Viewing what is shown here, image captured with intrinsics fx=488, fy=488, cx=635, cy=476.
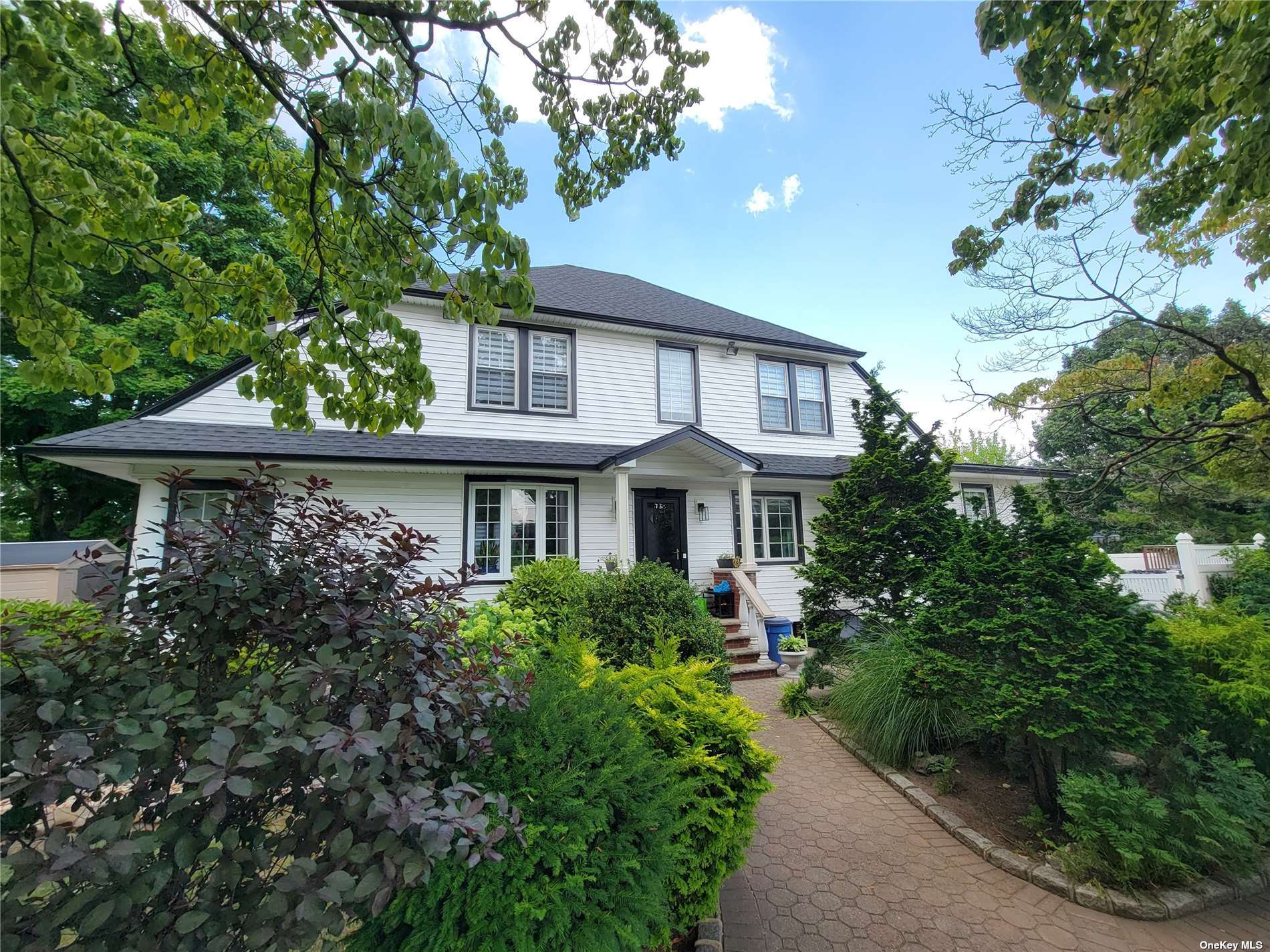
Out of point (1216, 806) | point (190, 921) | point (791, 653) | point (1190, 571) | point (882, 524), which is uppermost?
point (882, 524)

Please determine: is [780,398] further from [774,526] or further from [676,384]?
[774,526]

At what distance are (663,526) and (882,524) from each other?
4.77m

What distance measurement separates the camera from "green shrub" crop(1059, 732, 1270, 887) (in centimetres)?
289

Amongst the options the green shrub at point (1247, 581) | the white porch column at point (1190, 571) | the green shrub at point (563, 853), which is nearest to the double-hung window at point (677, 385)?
the green shrub at point (563, 853)

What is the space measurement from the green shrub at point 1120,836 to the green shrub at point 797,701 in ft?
Result: 9.69

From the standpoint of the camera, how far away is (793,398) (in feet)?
39.4

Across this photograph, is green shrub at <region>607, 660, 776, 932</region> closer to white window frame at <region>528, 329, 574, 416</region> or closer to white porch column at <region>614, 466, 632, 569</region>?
white porch column at <region>614, 466, 632, 569</region>

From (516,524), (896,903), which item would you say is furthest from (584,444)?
(896,903)

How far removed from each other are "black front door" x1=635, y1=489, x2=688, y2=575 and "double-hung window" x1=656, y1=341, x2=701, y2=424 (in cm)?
176

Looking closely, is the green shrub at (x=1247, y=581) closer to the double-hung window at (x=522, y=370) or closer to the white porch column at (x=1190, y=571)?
the white porch column at (x=1190, y=571)

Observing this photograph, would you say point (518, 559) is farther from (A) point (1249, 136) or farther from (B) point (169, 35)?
(A) point (1249, 136)

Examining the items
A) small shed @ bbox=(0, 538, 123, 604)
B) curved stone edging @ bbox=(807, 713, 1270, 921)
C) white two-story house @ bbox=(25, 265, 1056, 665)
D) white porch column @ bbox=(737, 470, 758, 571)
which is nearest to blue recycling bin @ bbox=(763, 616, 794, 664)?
white two-story house @ bbox=(25, 265, 1056, 665)

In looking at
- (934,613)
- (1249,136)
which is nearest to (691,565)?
(934,613)

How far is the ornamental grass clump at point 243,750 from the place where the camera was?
1221mm
